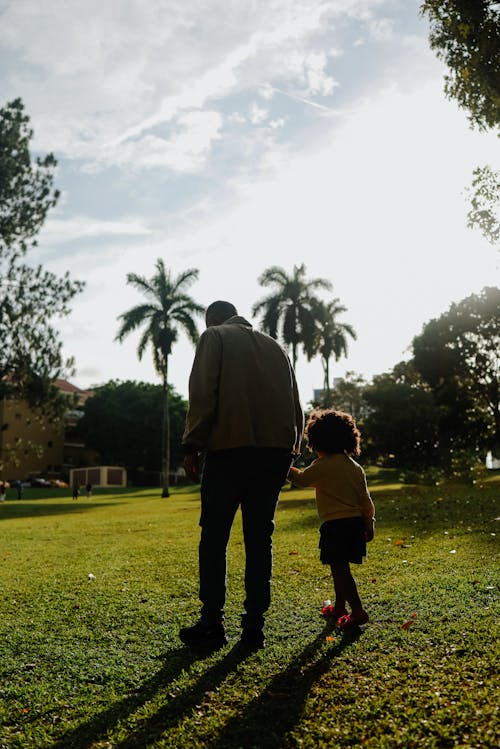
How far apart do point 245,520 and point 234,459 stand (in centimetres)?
42

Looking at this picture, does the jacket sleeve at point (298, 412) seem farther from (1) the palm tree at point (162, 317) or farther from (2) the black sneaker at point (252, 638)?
(1) the palm tree at point (162, 317)

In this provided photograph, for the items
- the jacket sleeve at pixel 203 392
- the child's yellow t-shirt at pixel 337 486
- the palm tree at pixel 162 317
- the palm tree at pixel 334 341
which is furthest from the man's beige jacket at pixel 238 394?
the palm tree at pixel 334 341

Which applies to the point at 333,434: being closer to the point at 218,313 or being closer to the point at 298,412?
the point at 298,412

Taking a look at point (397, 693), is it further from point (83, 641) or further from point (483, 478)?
point (483, 478)

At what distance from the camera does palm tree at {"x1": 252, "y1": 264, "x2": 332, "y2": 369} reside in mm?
43438

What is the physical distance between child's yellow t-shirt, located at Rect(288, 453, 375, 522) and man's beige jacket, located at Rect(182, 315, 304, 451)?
9.9 inches

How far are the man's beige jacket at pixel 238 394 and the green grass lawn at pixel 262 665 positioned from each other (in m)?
1.29

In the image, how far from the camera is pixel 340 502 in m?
4.46

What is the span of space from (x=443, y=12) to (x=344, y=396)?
54011 millimetres

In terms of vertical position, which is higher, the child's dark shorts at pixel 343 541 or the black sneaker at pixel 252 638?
the child's dark shorts at pixel 343 541

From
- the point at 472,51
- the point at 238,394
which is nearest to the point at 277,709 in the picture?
the point at 238,394

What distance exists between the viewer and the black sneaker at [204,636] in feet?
12.8

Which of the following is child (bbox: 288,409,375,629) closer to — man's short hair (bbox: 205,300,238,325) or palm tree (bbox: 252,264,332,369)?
man's short hair (bbox: 205,300,238,325)

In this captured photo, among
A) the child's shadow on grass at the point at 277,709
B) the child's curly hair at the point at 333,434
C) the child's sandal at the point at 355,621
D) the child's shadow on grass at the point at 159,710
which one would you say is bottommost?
the child's shadow on grass at the point at 159,710
